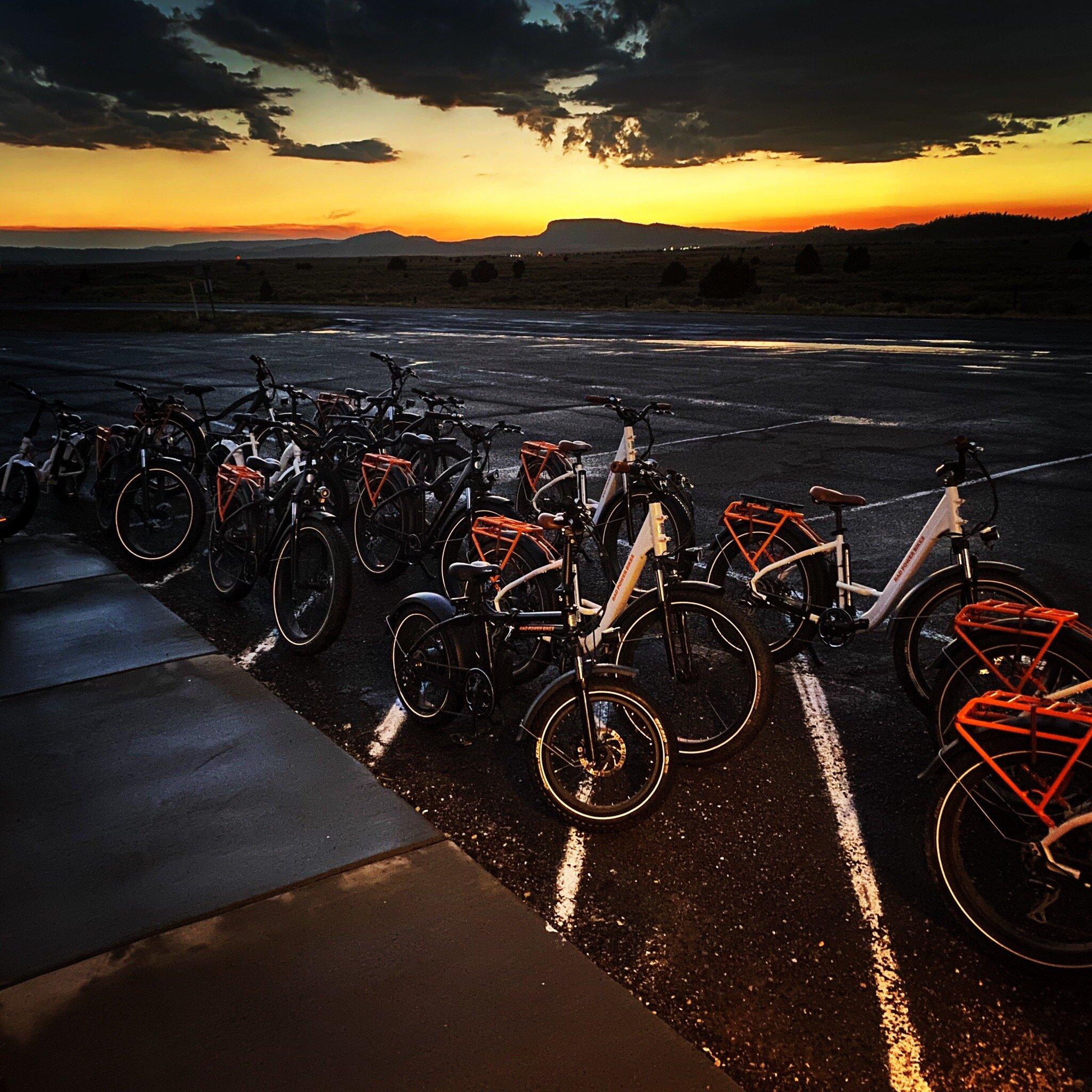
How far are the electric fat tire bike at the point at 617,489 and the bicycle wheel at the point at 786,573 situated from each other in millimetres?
339

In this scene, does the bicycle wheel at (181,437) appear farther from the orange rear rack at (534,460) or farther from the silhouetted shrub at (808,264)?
the silhouetted shrub at (808,264)

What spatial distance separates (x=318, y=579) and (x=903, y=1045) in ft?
13.7

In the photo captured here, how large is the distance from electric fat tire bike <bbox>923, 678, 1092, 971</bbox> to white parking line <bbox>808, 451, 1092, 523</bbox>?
544cm

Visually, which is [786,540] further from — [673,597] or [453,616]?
[453,616]

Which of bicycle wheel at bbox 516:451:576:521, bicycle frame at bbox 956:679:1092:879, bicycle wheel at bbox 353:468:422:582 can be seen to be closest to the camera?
bicycle frame at bbox 956:679:1092:879

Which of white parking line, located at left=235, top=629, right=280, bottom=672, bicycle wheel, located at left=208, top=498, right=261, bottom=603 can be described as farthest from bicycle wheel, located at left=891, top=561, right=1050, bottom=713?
bicycle wheel, located at left=208, top=498, right=261, bottom=603

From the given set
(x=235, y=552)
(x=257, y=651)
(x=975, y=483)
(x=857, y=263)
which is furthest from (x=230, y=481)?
(x=857, y=263)

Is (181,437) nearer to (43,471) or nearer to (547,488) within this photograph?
(43,471)

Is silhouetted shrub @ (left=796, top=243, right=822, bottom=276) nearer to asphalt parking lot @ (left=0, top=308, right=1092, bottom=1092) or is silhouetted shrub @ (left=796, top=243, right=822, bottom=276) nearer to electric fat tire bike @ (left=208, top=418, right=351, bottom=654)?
asphalt parking lot @ (left=0, top=308, right=1092, bottom=1092)

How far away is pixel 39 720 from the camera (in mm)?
4902

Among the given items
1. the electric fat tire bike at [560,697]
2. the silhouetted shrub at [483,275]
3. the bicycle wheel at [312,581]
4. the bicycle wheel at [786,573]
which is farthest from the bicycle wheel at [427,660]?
the silhouetted shrub at [483,275]

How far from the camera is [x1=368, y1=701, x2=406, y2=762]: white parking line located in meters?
4.65

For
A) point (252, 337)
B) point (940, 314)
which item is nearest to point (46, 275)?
point (252, 337)

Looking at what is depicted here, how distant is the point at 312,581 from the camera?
19.2ft
